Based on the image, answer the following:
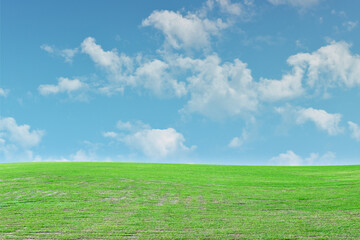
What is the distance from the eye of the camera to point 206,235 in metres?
11.1

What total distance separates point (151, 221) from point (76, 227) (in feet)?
10.1

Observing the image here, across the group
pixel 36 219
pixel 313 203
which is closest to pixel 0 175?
pixel 36 219

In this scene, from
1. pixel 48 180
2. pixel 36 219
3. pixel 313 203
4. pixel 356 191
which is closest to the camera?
pixel 36 219

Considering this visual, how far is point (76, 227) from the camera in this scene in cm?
1227

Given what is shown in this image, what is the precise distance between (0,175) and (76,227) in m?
18.3

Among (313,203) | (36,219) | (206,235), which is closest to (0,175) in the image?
(36,219)

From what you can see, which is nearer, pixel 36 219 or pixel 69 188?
pixel 36 219

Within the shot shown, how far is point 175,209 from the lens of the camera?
49.0 feet

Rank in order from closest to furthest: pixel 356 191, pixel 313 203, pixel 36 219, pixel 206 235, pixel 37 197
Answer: pixel 206 235 → pixel 36 219 → pixel 313 203 → pixel 37 197 → pixel 356 191

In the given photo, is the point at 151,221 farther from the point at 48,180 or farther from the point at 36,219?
the point at 48,180

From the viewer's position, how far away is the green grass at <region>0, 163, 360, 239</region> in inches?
457

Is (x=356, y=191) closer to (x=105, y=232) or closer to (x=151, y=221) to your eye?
(x=151, y=221)

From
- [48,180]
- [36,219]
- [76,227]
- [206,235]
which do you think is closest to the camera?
[206,235]

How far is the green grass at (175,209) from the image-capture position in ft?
38.1
